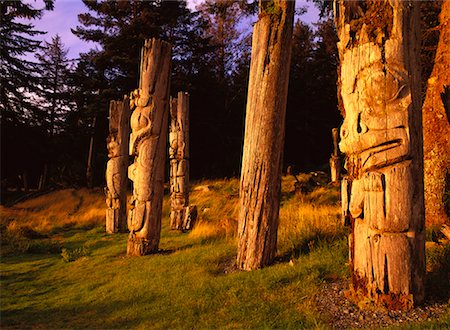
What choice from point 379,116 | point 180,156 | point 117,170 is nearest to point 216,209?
point 180,156

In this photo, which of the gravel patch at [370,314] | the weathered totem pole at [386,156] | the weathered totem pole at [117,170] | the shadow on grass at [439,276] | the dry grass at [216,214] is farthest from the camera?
the weathered totem pole at [117,170]

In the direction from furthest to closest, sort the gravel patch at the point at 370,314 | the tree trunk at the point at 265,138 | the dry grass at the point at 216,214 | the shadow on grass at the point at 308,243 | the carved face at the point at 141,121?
the carved face at the point at 141,121 < the dry grass at the point at 216,214 < the shadow on grass at the point at 308,243 < the tree trunk at the point at 265,138 < the gravel patch at the point at 370,314

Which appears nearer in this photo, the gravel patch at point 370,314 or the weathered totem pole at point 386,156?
the gravel patch at point 370,314

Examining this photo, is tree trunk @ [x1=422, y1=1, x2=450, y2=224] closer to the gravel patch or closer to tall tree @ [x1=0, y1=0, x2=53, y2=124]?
the gravel patch

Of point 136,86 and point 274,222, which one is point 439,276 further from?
point 136,86

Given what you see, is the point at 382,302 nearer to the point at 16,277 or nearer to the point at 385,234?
the point at 385,234

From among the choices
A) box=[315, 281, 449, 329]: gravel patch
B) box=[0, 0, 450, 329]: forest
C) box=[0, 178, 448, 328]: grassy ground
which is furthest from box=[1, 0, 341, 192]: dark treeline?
box=[315, 281, 449, 329]: gravel patch

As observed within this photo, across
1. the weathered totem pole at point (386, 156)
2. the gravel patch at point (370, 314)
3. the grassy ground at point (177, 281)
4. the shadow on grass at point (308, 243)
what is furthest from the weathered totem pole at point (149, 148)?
the weathered totem pole at point (386, 156)

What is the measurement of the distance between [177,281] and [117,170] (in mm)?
6848

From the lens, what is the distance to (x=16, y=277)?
737cm

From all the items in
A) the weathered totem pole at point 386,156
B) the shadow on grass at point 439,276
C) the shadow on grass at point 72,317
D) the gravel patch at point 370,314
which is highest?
the weathered totem pole at point 386,156

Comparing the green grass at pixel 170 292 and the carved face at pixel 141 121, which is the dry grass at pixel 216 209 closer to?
the green grass at pixel 170 292

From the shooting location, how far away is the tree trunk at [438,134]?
661 cm

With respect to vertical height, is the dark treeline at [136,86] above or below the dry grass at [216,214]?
above
